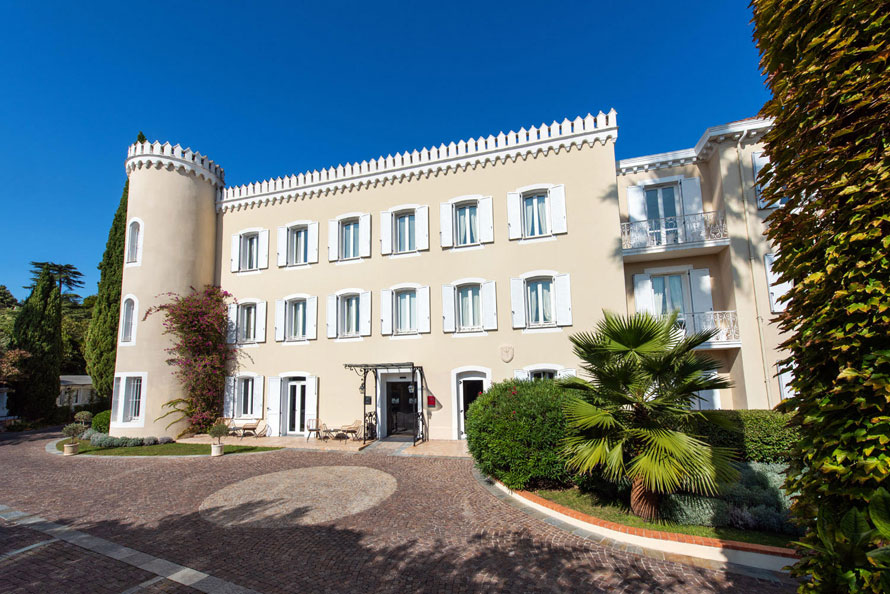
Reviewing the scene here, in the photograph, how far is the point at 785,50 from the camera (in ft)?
10.3

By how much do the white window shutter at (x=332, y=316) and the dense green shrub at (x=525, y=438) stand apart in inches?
344

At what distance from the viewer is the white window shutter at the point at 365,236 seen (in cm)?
1595

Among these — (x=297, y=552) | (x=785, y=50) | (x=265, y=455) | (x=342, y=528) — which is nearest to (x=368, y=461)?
(x=265, y=455)

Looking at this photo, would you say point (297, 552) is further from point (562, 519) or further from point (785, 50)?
point (785, 50)

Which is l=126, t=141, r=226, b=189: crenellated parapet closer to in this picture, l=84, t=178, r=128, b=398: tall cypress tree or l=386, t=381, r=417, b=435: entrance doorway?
l=84, t=178, r=128, b=398: tall cypress tree

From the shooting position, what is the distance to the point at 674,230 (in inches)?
533

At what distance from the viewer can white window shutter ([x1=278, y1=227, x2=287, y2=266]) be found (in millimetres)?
17094

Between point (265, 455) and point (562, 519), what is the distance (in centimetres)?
945

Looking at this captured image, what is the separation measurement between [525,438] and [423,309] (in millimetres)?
7604

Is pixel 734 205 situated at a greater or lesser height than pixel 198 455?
greater

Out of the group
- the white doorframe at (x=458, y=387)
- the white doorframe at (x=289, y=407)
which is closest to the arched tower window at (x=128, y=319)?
the white doorframe at (x=289, y=407)

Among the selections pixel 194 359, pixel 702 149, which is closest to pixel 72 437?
pixel 194 359

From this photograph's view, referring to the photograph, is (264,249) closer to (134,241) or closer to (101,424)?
(134,241)

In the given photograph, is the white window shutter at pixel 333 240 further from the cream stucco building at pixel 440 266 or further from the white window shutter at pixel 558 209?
the white window shutter at pixel 558 209
